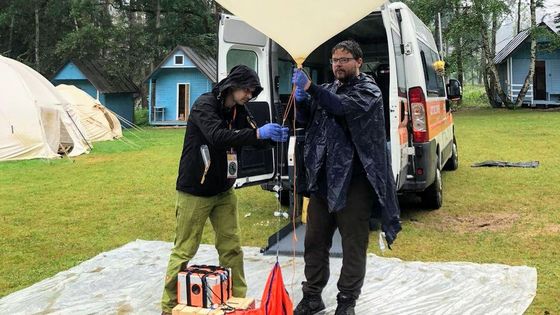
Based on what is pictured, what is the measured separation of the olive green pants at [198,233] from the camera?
3.47 metres

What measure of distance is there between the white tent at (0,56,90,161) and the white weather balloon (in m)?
11.4

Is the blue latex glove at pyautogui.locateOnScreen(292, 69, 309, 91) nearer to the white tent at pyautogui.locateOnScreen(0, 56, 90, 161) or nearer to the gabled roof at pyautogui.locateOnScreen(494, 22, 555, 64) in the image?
the white tent at pyautogui.locateOnScreen(0, 56, 90, 161)

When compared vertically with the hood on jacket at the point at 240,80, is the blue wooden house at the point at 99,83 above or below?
above

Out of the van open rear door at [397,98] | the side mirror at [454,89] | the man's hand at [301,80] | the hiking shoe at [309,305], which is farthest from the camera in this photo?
the side mirror at [454,89]

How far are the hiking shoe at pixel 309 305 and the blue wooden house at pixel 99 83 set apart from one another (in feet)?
73.1

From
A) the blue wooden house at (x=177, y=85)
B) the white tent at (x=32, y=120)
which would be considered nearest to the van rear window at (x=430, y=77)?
the white tent at (x=32, y=120)

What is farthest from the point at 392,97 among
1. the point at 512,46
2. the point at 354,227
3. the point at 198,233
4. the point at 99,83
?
the point at 512,46

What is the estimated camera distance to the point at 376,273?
4.39m

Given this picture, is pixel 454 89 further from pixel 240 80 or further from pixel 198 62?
pixel 198 62

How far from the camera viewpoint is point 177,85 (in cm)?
2573

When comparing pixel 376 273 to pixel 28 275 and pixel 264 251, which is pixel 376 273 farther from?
pixel 28 275

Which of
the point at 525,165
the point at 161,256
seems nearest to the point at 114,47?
the point at 525,165

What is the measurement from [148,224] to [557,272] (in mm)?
4299

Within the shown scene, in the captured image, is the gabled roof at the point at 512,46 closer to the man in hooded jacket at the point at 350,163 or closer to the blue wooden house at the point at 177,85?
the blue wooden house at the point at 177,85
